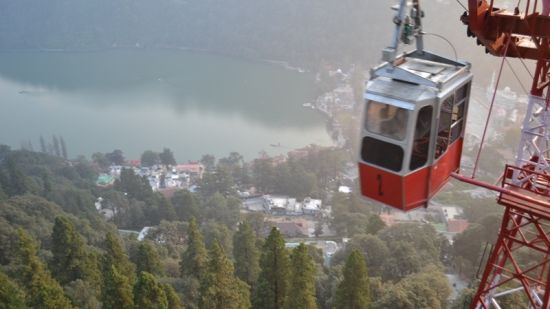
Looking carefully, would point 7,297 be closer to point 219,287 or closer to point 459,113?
point 219,287

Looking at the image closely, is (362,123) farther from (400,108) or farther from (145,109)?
(145,109)

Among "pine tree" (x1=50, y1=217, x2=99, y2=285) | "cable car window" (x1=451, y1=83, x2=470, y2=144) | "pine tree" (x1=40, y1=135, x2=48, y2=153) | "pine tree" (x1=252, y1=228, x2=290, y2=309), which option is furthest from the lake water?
"cable car window" (x1=451, y1=83, x2=470, y2=144)

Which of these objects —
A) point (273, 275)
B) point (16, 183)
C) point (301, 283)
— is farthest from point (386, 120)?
point (16, 183)

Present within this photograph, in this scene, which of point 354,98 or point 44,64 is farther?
point 44,64

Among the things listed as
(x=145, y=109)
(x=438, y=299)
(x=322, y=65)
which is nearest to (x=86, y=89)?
(x=145, y=109)

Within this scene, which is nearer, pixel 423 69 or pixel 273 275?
pixel 423 69

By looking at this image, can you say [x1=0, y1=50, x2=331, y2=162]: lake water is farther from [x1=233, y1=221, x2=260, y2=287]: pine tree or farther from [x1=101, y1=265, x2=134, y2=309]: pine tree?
[x1=101, y1=265, x2=134, y2=309]: pine tree
